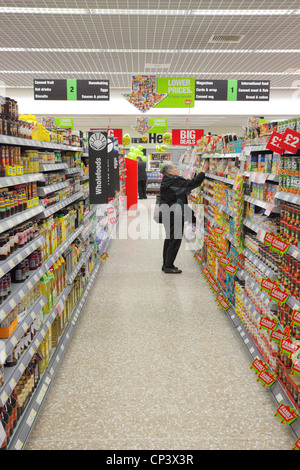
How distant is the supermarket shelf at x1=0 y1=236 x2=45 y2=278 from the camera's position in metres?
2.33

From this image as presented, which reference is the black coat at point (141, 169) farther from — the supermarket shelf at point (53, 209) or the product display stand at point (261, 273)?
the supermarket shelf at point (53, 209)

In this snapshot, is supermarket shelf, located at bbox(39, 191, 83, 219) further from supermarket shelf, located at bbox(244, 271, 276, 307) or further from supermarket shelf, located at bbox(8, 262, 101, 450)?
supermarket shelf, located at bbox(244, 271, 276, 307)

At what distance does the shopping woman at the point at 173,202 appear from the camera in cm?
639

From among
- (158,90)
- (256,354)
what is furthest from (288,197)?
(158,90)

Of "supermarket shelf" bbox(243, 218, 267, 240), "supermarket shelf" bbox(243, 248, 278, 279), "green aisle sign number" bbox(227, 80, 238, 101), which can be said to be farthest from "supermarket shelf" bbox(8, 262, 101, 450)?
"green aisle sign number" bbox(227, 80, 238, 101)

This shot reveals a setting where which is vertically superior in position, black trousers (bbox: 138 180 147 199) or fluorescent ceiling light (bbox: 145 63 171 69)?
fluorescent ceiling light (bbox: 145 63 171 69)

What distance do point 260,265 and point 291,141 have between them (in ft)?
3.91

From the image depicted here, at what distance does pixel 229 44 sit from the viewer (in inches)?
333

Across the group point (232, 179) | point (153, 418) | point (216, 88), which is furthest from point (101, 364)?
point (216, 88)

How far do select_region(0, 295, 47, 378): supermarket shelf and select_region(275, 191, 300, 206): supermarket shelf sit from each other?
1.85 m

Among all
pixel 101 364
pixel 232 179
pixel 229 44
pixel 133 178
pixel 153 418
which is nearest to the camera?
pixel 153 418

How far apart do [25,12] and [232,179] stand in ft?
15.1

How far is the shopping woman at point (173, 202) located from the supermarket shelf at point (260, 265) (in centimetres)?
250

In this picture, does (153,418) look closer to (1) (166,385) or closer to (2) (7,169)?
(1) (166,385)
